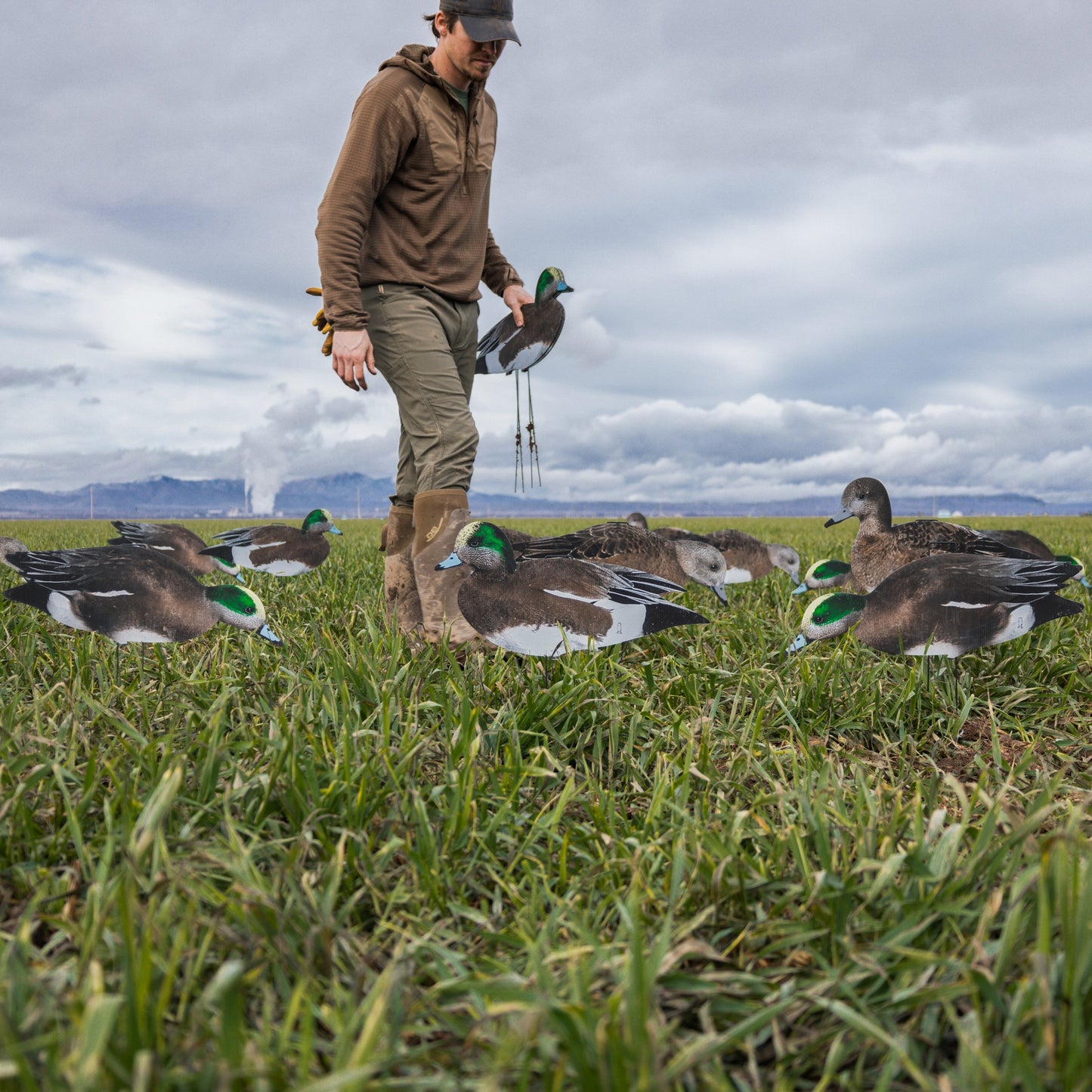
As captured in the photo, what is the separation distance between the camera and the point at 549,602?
3391 millimetres

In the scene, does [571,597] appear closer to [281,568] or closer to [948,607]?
[948,607]

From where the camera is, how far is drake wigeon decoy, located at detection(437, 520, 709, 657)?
3277 mm

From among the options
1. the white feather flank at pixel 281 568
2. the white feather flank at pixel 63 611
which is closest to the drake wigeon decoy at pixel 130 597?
the white feather flank at pixel 63 611

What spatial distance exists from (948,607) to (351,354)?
3.03 metres

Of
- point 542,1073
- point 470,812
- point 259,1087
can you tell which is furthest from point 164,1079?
point 470,812

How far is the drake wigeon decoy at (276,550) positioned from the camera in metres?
7.42

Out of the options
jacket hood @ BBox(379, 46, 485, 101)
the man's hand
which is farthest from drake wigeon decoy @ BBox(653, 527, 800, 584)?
jacket hood @ BBox(379, 46, 485, 101)

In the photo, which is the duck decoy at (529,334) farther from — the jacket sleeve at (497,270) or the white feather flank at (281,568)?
the white feather flank at (281,568)

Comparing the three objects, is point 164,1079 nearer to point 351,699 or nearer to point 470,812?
point 470,812

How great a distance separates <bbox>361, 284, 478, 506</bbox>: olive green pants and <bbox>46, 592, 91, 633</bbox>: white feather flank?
1.77m

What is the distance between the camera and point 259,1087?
1.04 meters

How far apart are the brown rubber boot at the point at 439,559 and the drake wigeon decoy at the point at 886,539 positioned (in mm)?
2674

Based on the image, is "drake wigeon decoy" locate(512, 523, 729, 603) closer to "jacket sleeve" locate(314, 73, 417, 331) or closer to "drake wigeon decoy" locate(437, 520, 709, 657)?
"drake wigeon decoy" locate(437, 520, 709, 657)

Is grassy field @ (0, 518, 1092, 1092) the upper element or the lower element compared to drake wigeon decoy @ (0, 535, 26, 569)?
lower
